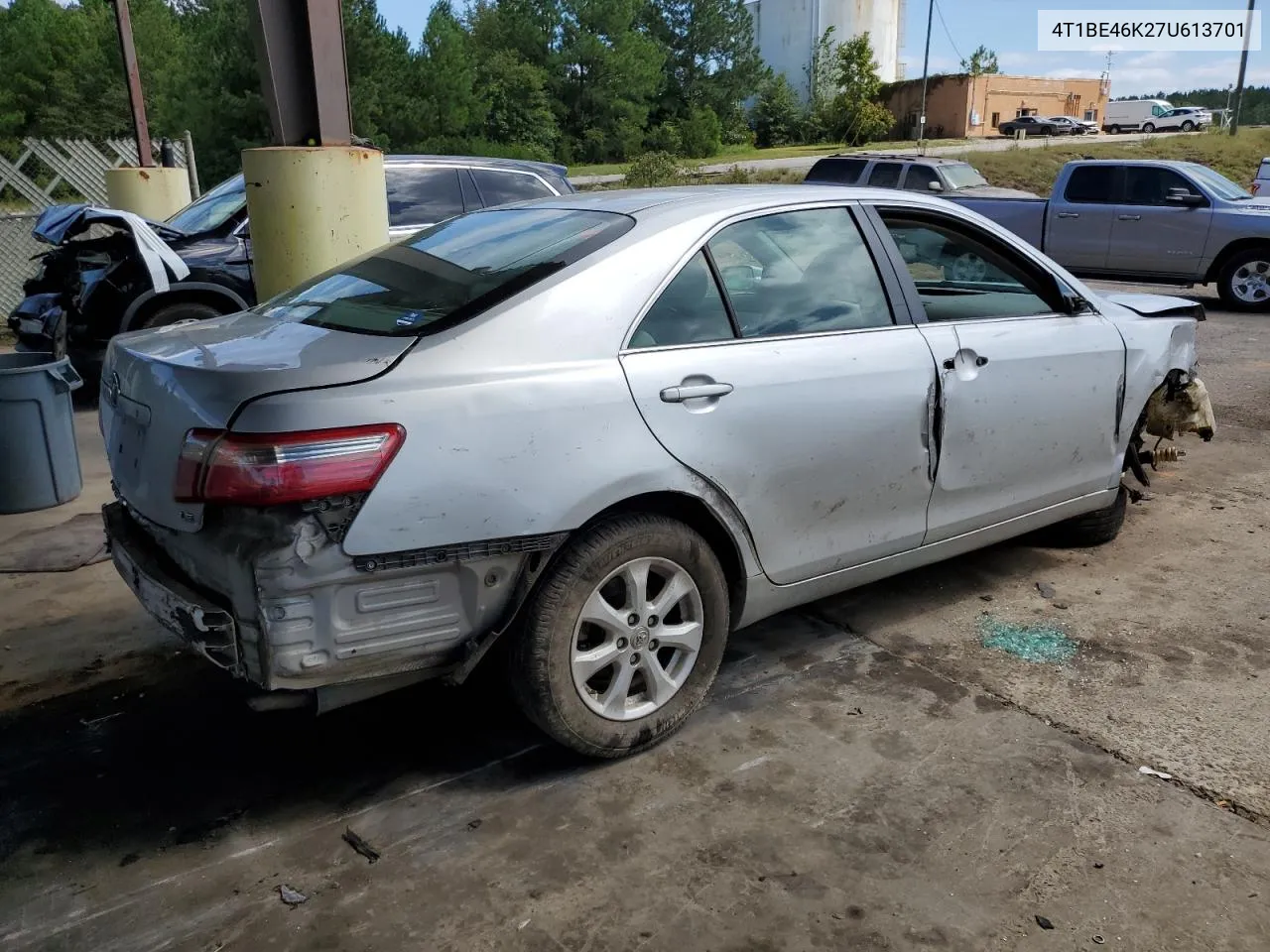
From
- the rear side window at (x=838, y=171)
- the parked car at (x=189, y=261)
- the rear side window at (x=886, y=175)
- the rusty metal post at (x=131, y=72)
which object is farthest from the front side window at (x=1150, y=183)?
the rusty metal post at (x=131, y=72)

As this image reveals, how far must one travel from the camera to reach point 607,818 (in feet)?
9.42

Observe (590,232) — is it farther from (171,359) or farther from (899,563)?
(899,563)

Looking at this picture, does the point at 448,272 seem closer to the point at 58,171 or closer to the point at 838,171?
the point at 58,171

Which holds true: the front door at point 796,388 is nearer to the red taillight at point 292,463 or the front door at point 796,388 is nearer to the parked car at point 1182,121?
the red taillight at point 292,463

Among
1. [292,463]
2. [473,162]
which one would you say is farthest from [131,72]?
[292,463]

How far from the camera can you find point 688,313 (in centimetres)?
312

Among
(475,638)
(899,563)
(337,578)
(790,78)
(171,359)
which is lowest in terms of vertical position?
(899,563)

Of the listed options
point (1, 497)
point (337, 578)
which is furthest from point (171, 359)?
point (1, 497)

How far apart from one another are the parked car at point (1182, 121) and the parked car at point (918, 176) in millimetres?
54112

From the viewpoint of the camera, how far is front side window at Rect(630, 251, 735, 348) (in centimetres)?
303

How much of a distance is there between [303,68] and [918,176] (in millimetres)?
11776

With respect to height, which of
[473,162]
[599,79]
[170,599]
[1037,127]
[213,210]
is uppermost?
[599,79]

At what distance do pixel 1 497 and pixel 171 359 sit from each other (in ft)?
12.0

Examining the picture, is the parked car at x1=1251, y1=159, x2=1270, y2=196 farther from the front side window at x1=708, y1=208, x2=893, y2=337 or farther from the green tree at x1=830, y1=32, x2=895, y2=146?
the green tree at x1=830, y1=32, x2=895, y2=146
